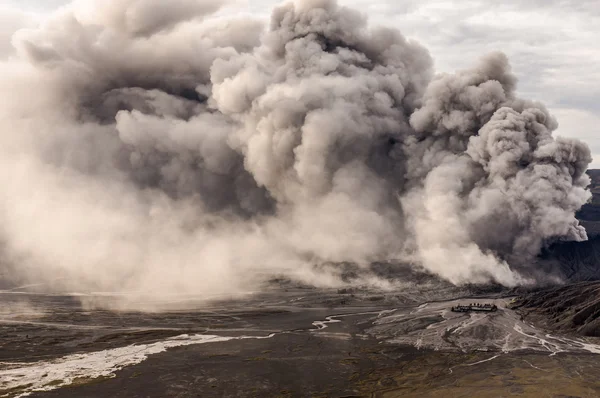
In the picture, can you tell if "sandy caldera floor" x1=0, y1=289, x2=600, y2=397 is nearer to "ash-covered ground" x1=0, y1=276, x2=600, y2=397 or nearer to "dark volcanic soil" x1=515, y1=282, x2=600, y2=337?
"ash-covered ground" x1=0, y1=276, x2=600, y2=397

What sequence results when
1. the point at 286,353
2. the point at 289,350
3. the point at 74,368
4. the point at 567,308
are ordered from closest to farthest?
the point at 74,368
the point at 286,353
the point at 289,350
the point at 567,308

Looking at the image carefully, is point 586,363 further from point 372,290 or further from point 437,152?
point 437,152

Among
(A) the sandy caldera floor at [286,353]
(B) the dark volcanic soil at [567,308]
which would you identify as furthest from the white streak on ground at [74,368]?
(B) the dark volcanic soil at [567,308]

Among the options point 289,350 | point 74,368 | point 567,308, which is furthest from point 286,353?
point 567,308

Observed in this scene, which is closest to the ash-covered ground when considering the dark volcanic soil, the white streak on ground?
the white streak on ground

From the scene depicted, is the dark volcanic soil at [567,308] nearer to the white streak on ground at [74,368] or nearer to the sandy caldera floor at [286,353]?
the sandy caldera floor at [286,353]

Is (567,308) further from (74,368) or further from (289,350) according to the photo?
(74,368)

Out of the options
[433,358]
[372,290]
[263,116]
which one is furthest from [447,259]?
[263,116]

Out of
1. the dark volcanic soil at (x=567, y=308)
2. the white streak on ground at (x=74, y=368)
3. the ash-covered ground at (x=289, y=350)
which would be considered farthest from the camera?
the dark volcanic soil at (x=567, y=308)
